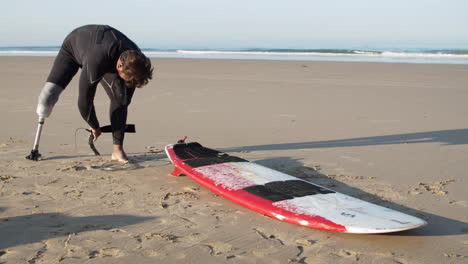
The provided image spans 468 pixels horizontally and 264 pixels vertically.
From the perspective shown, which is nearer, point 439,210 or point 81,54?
point 439,210

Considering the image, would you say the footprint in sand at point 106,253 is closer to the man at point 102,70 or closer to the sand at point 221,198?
the sand at point 221,198

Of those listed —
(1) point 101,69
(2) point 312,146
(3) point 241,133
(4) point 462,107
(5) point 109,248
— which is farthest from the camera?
(4) point 462,107

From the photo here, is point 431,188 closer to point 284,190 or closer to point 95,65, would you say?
point 284,190

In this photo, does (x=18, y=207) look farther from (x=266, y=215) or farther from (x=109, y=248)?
(x=266, y=215)

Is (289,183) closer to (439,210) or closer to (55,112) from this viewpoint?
(439,210)

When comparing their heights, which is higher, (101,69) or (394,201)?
(101,69)

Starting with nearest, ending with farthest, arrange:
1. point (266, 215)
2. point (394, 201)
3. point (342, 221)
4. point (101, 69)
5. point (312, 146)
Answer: point (342, 221) → point (266, 215) → point (394, 201) → point (101, 69) → point (312, 146)

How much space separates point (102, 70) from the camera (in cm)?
383

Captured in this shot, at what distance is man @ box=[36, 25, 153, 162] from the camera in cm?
377

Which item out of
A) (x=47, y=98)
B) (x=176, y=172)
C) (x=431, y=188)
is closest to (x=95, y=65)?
(x=47, y=98)

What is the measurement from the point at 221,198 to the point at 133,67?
127 cm

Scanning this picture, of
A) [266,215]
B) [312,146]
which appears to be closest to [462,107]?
[312,146]

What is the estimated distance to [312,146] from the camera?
5102 millimetres

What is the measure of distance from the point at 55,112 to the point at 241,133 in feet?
10.0
